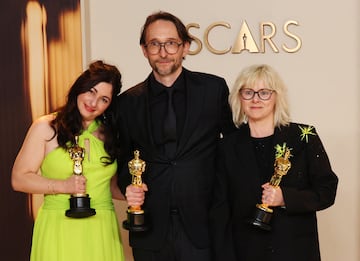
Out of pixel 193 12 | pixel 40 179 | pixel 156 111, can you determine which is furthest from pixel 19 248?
pixel 193 12

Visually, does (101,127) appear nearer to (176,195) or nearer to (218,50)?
(176,195)

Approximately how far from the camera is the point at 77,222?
2312 mm

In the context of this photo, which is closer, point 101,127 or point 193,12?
point 101,127

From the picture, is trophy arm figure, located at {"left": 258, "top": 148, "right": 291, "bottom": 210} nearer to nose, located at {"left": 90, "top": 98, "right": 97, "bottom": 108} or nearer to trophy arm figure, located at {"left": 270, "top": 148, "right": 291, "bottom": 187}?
trophy arm figure, located at {"left": 270, "top": 148, "right": 291, "bottom": 187}

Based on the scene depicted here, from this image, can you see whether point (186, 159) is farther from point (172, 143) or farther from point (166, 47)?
point (166, 47)

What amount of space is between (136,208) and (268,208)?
579mm

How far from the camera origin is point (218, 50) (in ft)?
12.0

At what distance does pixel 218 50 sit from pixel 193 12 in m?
0.32

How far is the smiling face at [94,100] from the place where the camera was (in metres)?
2.38

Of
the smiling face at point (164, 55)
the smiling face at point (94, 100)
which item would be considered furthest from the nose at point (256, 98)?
the smiling face at point (94, 100)

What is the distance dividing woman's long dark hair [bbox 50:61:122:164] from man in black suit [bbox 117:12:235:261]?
81 mm

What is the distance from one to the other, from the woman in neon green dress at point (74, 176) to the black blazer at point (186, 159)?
12 centimetres

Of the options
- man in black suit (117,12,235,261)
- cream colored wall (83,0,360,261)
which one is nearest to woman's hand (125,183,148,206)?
man in black suit (117,12,235,261)

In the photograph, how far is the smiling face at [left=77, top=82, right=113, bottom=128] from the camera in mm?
2377
